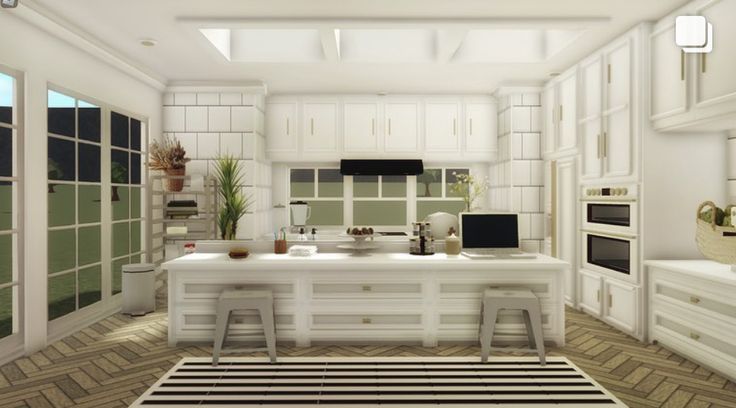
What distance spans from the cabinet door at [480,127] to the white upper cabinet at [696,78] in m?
2.69

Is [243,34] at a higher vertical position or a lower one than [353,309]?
higher

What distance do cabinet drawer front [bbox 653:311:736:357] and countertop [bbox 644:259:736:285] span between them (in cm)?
37

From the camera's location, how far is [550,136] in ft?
19.0

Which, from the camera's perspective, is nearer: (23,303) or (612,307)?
(23,303)

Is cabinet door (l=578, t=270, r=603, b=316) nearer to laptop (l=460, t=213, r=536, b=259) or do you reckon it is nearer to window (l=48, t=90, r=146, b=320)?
laptop (l=460, t=213, r=536, b=259)

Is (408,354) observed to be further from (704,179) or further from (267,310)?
(704,179)

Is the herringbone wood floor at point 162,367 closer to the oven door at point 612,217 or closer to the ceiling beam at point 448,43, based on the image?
the oven door at point 612,217

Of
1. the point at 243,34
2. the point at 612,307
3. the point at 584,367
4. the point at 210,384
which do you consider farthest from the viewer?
the point at 243,34

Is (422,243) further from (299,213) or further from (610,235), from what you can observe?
(299,213)

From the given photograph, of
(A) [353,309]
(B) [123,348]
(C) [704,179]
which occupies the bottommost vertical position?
(B) [123,348]

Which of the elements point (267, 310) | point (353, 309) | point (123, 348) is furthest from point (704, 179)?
point (123, 348)

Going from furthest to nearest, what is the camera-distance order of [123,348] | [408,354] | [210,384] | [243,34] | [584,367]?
[243,34] < [123,348] < [408,354] < [584,367] < [210,384]

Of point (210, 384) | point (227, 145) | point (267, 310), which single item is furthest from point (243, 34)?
point (210, 384)

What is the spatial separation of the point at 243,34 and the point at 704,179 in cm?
446
